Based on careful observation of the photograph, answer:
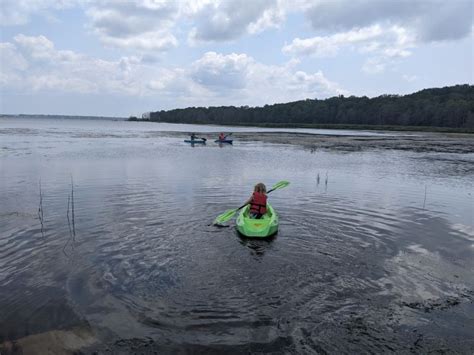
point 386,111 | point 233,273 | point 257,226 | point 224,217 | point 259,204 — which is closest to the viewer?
point 233,273

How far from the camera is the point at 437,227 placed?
14.5 metres

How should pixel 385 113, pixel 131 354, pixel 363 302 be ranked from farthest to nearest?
pixel 385 113 → pixel 363 302 → pixel 131 354

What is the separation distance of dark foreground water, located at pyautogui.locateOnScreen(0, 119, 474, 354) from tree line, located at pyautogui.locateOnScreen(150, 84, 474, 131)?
110 metres

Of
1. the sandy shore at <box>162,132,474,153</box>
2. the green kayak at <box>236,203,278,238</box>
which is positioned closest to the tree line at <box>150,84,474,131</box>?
the sandy shore at <box>162,132,474,153</box>

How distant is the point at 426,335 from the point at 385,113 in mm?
147056

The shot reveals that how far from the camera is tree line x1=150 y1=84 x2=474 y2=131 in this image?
404 feet

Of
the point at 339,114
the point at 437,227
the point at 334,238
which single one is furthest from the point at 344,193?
the point at 339,114

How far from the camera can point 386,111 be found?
5640 inches

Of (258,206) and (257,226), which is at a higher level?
(258,206)

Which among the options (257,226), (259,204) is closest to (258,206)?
(259,204)

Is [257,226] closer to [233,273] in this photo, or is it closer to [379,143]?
[233,273]

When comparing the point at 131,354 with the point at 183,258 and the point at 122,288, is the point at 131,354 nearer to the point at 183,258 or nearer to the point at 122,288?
the point at 122,288

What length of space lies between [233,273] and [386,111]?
14603cm

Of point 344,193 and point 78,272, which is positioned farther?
point 344,193
